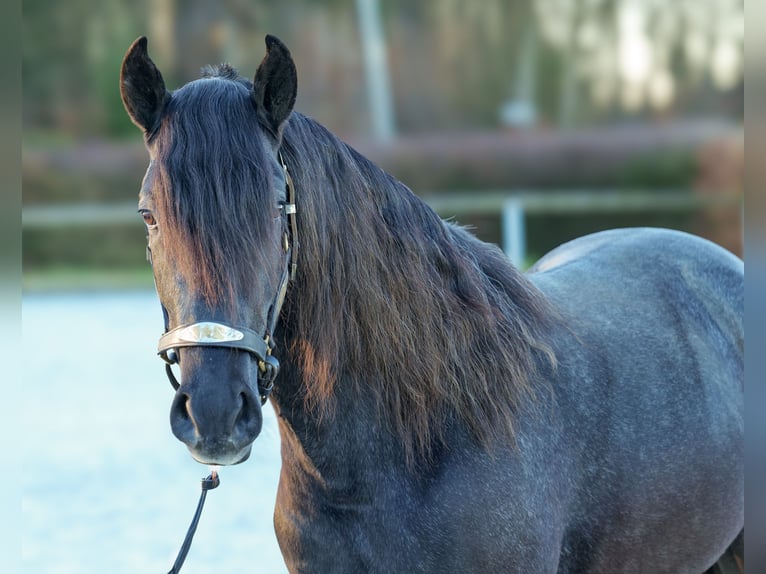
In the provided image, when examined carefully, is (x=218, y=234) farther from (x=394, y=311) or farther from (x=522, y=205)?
(x=522, y=205)

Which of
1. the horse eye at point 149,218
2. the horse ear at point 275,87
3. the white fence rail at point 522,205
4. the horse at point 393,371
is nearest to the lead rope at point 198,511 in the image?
the horse at point 393,371

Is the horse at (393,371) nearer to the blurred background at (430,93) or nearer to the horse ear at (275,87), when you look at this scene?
the horse ear at (275,87)

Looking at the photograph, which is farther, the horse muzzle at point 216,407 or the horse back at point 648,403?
the horse back at point 648,403

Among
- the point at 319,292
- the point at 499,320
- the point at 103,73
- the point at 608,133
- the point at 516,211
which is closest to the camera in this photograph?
the point at 319,292

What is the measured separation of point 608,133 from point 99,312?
35.5 ft

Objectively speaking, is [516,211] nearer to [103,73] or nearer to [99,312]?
[99,312]

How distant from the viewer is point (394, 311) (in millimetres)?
2127

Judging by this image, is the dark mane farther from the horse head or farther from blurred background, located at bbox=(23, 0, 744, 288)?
blurred background, located at bbox=(23, 0, 744, 288)

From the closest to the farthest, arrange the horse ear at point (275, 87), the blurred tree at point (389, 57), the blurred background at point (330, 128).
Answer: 1. the horse ear at point (275, 87)
2. the blurred background at point (330, 128)
3. the blurred tree at point (389, 57)

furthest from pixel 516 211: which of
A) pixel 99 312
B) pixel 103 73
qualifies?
pixel 103 73

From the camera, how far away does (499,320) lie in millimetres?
2307

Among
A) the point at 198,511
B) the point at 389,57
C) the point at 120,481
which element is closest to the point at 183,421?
the point at 198,511

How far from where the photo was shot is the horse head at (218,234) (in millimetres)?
1723

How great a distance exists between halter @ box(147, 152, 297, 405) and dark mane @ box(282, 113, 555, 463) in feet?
0.18
